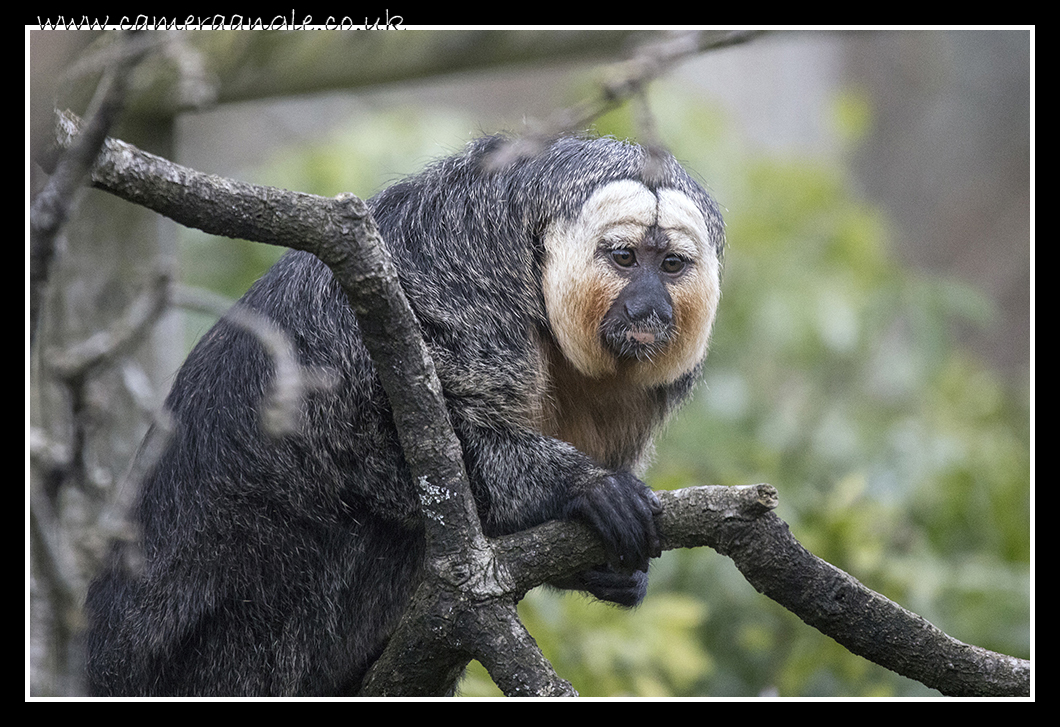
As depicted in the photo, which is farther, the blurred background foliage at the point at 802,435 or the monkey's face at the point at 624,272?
the blurred background foliage at the point at 802,435

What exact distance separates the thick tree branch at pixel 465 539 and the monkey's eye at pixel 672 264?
0.74 m

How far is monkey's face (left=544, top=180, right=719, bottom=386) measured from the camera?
3.02 m

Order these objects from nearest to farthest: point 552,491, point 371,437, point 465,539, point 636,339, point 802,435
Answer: point 465,539 < point 552,491 < point 371,437 < point 636,339 < point 802,435

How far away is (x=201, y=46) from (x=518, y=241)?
136 centimetres

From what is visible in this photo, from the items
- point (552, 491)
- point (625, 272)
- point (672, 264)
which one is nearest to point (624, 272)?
point (625, 272)

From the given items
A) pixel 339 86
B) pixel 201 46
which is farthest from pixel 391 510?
pixel 339 86

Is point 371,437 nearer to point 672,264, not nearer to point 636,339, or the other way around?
point 636,339

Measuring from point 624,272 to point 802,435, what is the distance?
3.34 m

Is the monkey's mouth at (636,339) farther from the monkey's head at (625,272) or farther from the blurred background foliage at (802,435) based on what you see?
the blurred background foliage at (802,435)

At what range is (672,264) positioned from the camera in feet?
10.2

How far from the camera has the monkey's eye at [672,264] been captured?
3.09 m

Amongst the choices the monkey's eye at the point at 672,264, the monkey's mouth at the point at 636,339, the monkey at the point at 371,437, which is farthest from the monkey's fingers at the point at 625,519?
the monkey's eye at the point at 672,264

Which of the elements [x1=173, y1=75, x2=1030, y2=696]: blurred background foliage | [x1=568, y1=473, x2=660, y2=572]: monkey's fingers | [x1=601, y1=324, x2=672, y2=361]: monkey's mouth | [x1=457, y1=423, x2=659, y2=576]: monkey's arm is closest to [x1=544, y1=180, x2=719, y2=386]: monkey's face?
[x1=601, y1=324, x2=672, y2=361]: monkey's mouth

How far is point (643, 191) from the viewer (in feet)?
10.1
